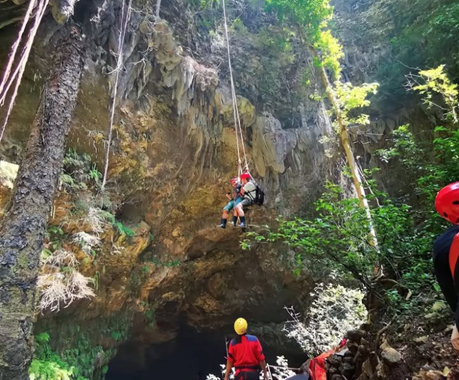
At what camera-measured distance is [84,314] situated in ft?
22.6

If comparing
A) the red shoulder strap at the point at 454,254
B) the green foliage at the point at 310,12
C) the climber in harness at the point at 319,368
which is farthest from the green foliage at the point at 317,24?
the red shoulder strap at the point at 454,254

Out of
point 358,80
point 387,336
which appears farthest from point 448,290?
point 358,80

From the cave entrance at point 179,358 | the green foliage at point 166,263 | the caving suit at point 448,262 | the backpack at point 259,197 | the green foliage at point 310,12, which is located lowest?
the cave entrance at point 179,358

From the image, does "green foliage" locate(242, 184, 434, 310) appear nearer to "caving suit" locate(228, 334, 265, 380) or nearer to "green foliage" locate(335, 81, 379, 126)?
"caving suit" locate(228, 334, 265, 380)

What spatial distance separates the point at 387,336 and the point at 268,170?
6.39 metres

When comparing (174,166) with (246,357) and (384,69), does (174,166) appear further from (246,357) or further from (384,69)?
(384,69)

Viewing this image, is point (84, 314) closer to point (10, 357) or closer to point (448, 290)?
point (10, 357)

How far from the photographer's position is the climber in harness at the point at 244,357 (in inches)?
142

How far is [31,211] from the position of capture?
120 inches

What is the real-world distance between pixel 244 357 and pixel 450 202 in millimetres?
3085

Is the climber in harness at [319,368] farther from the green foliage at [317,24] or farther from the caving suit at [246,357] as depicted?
the green foliage at [317,24]

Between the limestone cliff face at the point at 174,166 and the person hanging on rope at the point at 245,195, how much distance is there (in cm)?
276

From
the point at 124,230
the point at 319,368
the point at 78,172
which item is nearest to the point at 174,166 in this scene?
the point at 124,230

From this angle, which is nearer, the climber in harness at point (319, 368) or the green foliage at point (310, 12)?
the climber in harness at point (319, 368)
